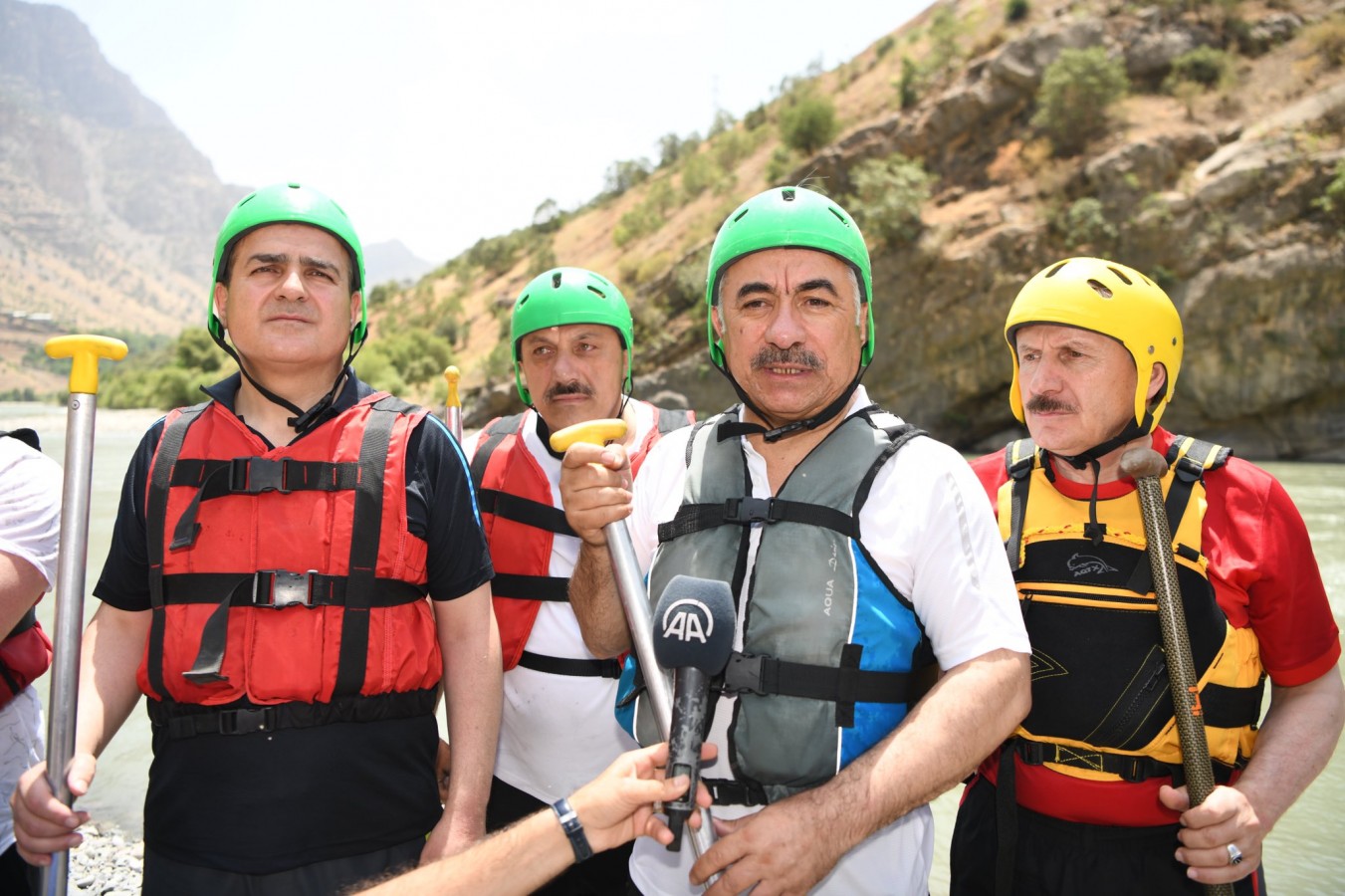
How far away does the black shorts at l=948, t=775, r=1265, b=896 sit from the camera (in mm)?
2604

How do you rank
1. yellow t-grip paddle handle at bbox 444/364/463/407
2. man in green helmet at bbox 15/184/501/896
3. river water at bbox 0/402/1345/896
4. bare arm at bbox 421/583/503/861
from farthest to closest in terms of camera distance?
1. river water at bbox 0/402/1345/896
2. yellow t-grip paddle handle at bbox 444/364/463/407
3. bare arm at bbox 421/583/503/861
4. man in green helmet at bbox 15/184/501/896

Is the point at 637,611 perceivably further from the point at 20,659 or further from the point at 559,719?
the point at 20,659

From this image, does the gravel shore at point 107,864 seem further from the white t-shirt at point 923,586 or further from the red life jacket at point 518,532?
the white t-shirt at point 923,586

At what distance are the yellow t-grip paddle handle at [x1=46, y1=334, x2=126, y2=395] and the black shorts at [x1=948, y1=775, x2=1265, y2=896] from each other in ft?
9.94

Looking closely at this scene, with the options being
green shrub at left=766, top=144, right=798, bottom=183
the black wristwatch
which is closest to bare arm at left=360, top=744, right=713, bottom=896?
the black wristwatch

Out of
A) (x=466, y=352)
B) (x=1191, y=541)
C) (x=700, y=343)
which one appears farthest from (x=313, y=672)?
(x=466, y=352)

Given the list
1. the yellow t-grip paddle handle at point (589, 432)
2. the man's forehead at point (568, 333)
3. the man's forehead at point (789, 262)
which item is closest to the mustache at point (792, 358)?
the man's forehead at point (789, 262)

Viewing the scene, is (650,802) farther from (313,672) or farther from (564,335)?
(564,335)

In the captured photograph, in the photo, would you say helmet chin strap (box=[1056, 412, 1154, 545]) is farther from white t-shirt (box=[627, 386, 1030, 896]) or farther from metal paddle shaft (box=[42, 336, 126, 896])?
metal paddle shaft (box=[42, 336, 126, 896])

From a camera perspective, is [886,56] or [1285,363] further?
[886,56]

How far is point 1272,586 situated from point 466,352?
150ft

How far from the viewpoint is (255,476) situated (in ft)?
8.20


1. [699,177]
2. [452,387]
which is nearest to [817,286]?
[452,387]

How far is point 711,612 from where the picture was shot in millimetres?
1844
